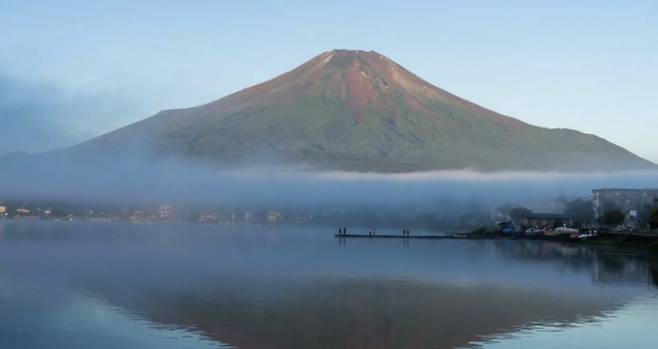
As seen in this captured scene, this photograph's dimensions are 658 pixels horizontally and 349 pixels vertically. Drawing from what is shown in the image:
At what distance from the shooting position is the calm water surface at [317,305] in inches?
1094

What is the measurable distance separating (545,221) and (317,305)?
131 m

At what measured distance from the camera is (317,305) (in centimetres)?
3578

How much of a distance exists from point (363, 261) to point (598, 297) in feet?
93.0

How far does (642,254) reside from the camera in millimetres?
79312

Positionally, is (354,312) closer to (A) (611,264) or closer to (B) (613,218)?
(A) (611,264)

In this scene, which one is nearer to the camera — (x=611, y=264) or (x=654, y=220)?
(x=611, y=264)

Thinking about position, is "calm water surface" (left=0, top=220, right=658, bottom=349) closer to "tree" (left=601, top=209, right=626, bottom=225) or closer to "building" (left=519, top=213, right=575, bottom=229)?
"tree" (left=601, top=209, right=626, bottom=225)

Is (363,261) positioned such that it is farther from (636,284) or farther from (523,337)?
(523,337)

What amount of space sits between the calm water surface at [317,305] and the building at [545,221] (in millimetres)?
96651

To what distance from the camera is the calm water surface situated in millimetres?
27781

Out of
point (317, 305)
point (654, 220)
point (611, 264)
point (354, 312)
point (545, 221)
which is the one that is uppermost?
point (545, 221)

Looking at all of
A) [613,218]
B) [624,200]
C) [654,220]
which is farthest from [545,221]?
[654,220]

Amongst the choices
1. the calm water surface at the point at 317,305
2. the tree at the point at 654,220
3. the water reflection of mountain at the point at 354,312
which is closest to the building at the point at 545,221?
the tree at the point at 654,220

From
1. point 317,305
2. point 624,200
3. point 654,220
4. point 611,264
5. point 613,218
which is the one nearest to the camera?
point 317,305
